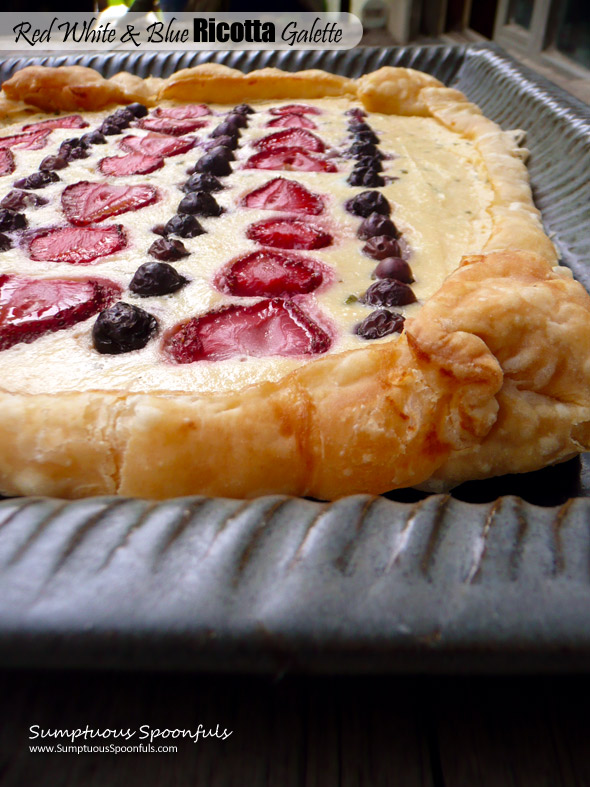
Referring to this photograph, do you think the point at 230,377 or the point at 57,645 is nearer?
the point at 57,645

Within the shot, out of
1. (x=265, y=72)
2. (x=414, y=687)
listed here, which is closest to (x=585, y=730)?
(x=414, y=687)

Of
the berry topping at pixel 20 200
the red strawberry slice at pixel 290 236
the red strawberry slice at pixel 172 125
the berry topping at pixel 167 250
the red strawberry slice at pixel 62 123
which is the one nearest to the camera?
the berry topping at pixel 167 250

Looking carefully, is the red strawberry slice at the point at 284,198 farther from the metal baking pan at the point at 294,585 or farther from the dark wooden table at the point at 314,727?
the dark wooden table at the point at 314,727

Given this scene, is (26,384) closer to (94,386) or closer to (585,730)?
(94,386)

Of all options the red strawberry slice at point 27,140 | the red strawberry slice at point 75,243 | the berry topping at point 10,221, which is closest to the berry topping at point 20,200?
the berry topping at point 10,221

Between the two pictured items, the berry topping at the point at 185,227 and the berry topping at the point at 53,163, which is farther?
the berry topping at the point at 53,163

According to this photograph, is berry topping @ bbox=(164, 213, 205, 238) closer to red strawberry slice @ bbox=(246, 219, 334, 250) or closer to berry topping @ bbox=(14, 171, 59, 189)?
red strawberry slice @ bbox=(246, 219, 334, 250)

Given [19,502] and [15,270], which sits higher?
[19,502]
